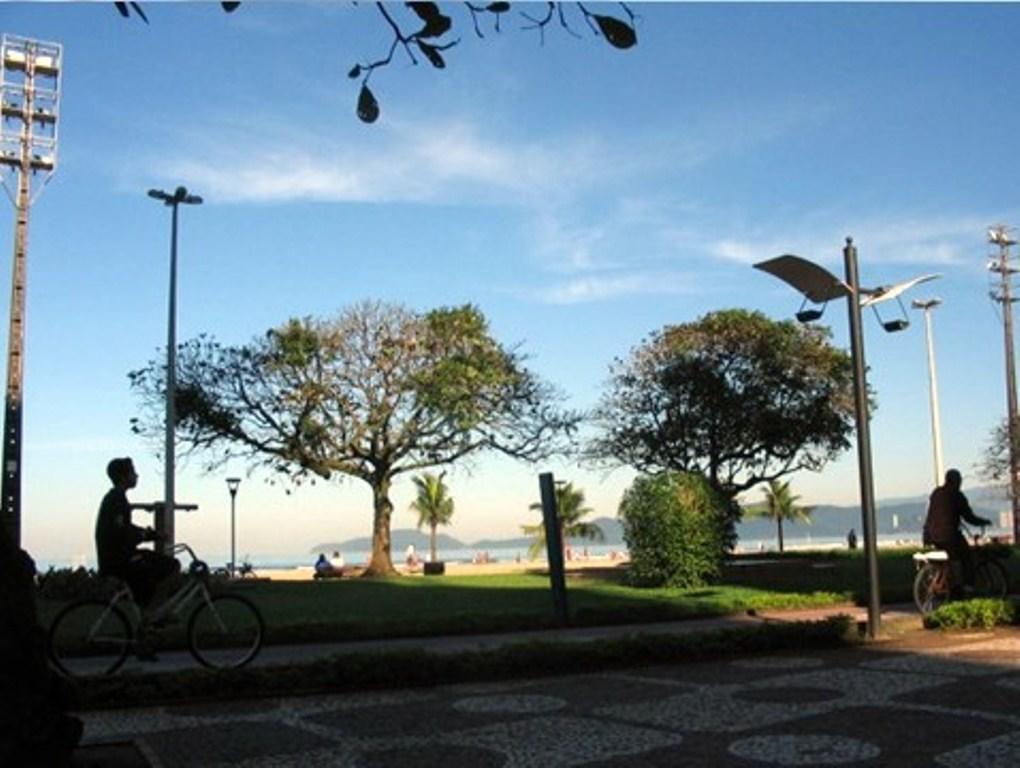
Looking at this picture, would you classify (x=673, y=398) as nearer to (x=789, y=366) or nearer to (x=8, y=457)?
(x=789, y=366)

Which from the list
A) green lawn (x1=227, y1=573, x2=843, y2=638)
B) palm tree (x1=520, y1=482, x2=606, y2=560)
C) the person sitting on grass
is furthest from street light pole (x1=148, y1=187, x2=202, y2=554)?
palm tree (x1=520, y1=482, x2=606, y2=560)

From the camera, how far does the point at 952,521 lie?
42.6 ft

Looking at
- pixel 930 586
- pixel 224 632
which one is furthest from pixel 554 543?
pixel 224 632

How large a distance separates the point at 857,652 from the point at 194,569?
6040mm

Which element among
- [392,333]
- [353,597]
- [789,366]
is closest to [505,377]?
[392,333]

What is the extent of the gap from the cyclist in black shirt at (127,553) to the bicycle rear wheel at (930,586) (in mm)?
8582

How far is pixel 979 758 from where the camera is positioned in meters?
5.39

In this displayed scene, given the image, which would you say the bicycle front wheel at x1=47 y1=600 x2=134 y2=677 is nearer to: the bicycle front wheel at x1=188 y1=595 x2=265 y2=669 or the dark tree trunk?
the bicycle front wheel at x1=188 y1=595 x2=265 y2=669

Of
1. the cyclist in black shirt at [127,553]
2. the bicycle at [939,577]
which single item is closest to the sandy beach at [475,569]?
the bicycle at [939,577]

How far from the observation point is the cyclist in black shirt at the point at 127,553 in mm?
8836

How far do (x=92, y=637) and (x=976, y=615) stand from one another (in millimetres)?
8544

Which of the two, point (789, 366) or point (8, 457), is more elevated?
point (789, 366)

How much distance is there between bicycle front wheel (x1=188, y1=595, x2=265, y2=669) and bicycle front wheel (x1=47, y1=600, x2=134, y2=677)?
0.57m

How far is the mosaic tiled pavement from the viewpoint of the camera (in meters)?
5.68
